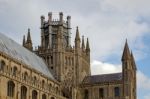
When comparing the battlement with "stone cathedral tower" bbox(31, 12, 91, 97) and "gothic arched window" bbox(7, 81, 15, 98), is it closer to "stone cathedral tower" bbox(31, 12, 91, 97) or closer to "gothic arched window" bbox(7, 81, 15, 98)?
"stone cathedral tower" bbox(31, 12, 91, 97)

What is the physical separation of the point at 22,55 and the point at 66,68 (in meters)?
19.4

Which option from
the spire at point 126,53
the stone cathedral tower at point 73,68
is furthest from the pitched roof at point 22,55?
the spire at point 126,53

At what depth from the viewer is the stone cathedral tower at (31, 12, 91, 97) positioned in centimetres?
13388

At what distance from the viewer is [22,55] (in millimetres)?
119500

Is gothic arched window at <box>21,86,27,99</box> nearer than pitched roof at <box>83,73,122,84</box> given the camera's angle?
Yes

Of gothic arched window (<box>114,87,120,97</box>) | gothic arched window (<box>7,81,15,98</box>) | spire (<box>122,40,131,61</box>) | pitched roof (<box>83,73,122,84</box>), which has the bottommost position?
gothic arched window (<box>7,81,15,98</box>)

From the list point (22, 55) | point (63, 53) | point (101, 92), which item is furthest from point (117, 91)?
point (22, 55)

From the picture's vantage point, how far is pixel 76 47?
454 ft

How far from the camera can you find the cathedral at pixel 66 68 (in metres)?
122

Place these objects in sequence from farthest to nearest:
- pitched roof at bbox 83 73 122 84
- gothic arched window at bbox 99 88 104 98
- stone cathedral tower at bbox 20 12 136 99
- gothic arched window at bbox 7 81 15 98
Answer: pitched roof at bbox 83 73 122 84 → gothic arched window at bbox 99 88 104 98 → stone cathedral tower at bbox 20 12 136 99 → gothic arched window at bbox 7 81 15 98

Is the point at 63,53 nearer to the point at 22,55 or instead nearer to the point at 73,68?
the point at 73,68

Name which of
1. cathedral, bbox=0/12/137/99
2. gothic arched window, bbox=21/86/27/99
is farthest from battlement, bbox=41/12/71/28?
gothic arched window, bbox=21/86/27/99

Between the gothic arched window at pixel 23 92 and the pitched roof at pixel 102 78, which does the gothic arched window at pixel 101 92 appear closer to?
the pitched roof at pixel 102 78

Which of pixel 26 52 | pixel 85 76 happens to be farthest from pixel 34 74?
pixel 85 76
